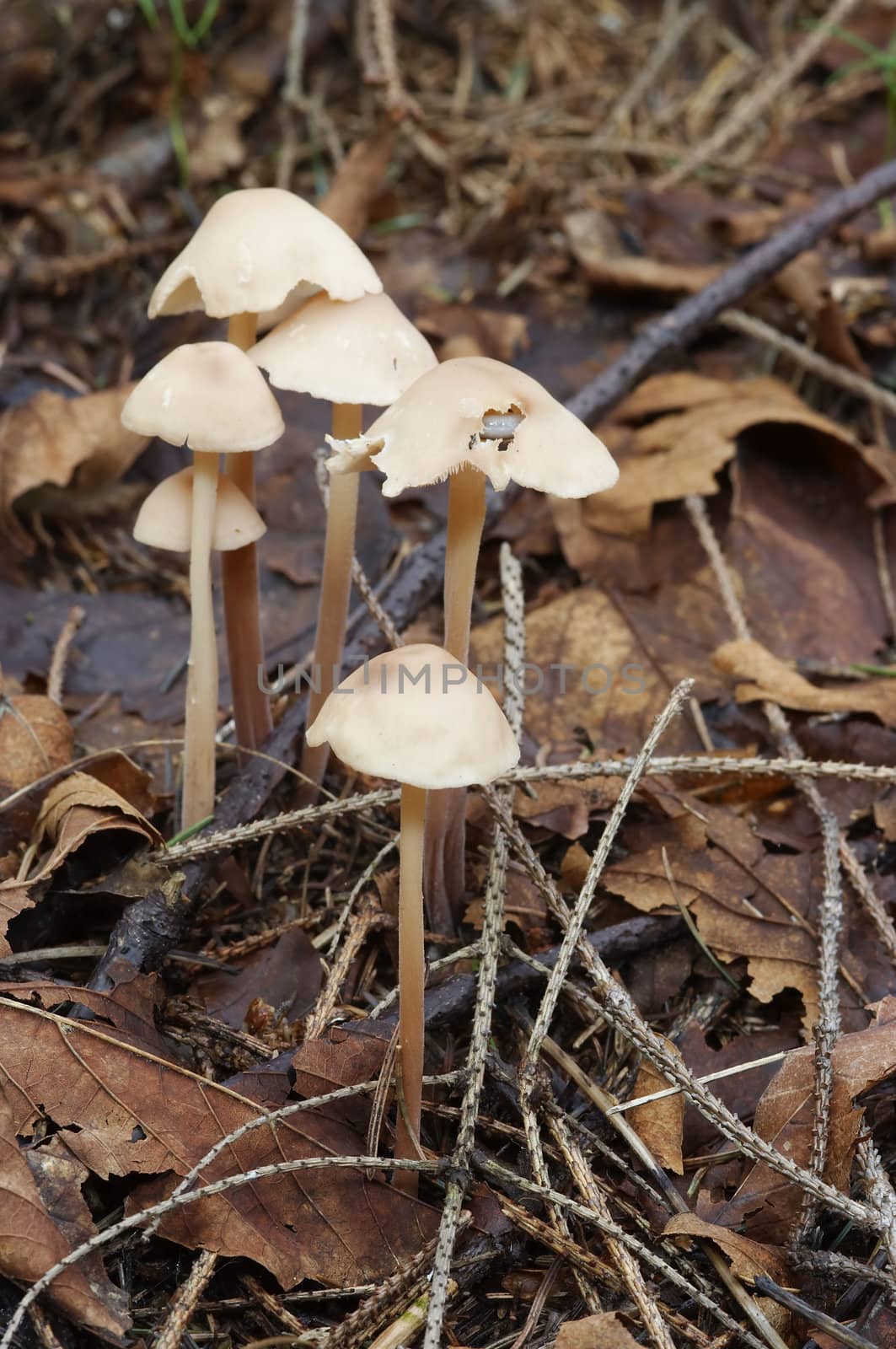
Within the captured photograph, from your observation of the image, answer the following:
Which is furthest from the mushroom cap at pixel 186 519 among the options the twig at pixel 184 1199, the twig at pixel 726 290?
the twig at pixel 726 290

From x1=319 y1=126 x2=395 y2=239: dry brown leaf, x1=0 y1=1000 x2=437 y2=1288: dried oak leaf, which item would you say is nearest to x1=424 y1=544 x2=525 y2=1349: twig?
x1=0 y1=1000 x2=437 y2=1288: dried oak leaf

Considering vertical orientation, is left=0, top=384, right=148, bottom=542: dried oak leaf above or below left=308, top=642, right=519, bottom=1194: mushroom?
below

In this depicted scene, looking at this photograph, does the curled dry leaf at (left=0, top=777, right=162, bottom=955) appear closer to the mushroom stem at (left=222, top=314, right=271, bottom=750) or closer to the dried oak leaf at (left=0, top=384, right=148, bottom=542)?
the mushroom stem at (left=222, top=314, right=271, bottom=750)

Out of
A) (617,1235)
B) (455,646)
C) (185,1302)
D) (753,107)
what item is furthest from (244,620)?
(753,107)

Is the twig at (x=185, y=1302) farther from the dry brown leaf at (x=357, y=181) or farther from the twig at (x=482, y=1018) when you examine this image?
the dry brown leaf at (x=357, y=181)

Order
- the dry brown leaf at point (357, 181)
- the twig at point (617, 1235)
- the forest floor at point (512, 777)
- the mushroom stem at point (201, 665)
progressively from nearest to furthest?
the twig at point (617, 1235) < the forest floor at point (512, 777) < the mushroom stem at point (201, 665) < the dry brown leaf at point (357, 181)

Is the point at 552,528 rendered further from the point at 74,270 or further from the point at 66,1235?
the point at 66,1235
